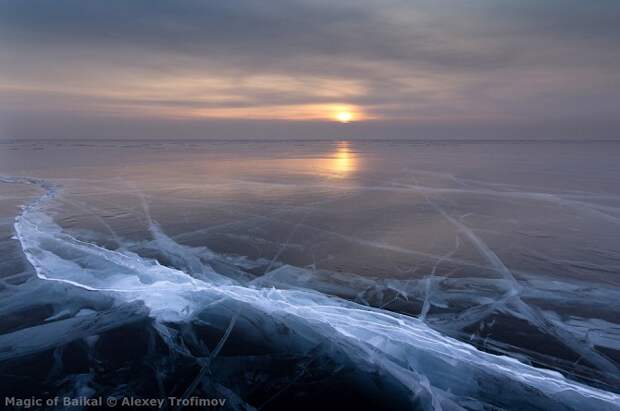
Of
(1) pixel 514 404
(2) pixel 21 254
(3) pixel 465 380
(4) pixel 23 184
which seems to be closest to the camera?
(1) pixel 514 404

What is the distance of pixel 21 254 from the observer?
598 cm

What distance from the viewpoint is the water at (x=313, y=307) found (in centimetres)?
315

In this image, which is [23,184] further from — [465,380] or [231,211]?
[465,380]

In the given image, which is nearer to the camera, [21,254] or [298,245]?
[21,254]

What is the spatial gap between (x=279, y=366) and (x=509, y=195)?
1087cm

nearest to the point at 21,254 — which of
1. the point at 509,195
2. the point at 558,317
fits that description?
the point at 558,317

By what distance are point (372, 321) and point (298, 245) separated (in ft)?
9.45

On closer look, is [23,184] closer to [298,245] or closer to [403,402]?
[298,245]

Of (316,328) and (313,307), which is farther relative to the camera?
(313,307)

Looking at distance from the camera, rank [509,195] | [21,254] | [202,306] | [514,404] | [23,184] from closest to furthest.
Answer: [514,404] < [202,306] < [21,254] < [509,195] < [23,184]

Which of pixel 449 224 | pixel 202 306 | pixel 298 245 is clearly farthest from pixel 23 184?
pixel 449 224

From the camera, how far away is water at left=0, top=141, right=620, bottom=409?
3.15 meters

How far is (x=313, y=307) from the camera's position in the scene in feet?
14.4

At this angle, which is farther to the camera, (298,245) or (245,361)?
(298,245)
